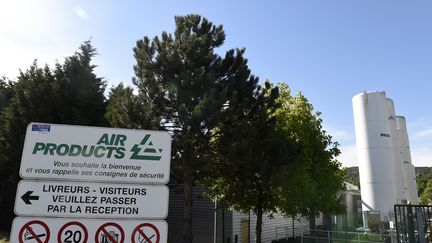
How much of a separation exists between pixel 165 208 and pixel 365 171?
2751cm

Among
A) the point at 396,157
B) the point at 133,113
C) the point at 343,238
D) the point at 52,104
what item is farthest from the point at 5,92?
the point at 396,157

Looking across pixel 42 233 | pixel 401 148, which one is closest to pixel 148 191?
pixel 42 233

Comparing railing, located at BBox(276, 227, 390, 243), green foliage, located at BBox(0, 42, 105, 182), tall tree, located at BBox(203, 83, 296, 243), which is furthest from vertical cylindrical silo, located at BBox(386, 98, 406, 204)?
green foliage, located at BBox(0, 42, 105, 182)

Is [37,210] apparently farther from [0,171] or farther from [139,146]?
[0,171]

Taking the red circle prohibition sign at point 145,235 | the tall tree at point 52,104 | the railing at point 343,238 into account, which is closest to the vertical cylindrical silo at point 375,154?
the railing at point 343,238

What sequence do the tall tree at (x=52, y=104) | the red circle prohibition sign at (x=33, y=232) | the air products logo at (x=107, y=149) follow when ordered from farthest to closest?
the tall tree at (x=52, y=104) < the air products logo at (x=107, y=149) < the red circle prohibition sign at (x=33, y=232)

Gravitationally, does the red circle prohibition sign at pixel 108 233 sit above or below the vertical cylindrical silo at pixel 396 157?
below

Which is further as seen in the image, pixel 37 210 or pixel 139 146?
pixel 139 146

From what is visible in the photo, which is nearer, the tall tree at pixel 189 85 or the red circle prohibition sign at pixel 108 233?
the red circle prohibition sign at pixel 108 233

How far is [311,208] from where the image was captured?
17.0m

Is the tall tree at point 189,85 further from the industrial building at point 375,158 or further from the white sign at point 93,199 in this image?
the industrial building at point 375,158

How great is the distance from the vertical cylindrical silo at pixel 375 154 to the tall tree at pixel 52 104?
64.3 feet

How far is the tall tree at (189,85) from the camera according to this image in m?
14.5

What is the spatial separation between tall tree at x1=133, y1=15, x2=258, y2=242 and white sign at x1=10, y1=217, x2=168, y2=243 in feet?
31.6
